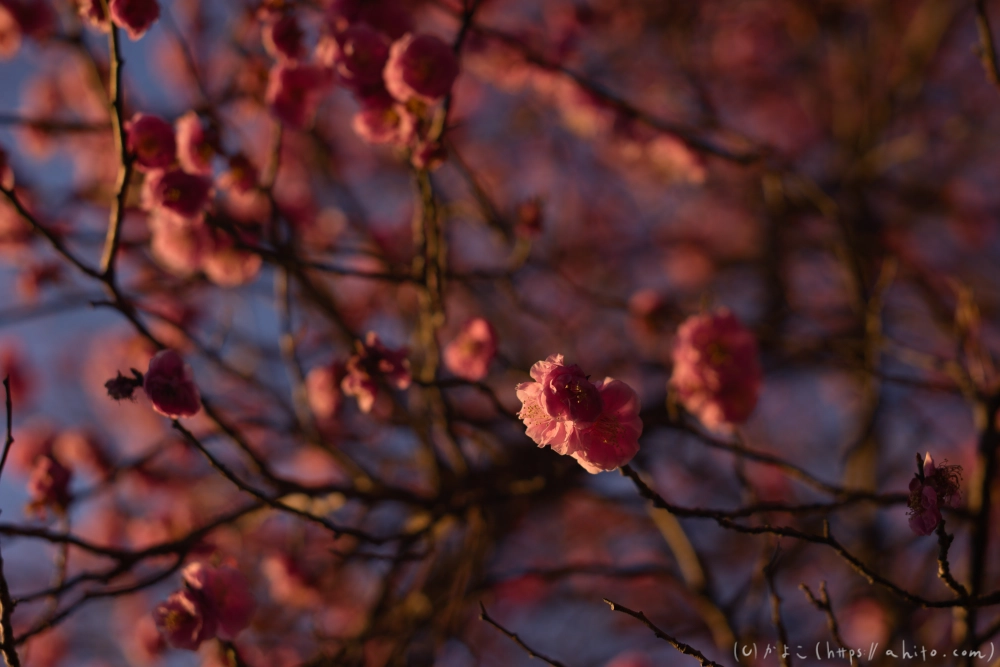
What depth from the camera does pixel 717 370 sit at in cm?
236

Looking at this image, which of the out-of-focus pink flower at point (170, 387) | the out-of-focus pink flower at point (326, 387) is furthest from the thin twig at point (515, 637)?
the out-of-focus pink flower at point (326, 387)

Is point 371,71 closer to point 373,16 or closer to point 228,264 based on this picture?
point 373,16

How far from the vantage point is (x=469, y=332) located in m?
2.39

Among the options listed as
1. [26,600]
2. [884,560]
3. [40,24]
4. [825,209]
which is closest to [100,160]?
[40,24]

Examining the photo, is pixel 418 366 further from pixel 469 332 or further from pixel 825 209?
pixel 825 209

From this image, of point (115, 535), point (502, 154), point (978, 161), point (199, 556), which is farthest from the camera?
point (502, 154)

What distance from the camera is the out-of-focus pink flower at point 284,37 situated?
2.24 metres

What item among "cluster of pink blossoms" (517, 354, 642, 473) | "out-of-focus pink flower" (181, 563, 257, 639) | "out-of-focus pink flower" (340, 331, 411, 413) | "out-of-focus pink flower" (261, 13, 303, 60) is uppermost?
"out-of-focus pink flower" (261, 13, 303, 60)

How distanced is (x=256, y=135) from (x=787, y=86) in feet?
15.9

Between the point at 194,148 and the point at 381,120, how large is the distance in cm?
60

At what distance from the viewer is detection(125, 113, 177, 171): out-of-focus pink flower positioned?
1992mm

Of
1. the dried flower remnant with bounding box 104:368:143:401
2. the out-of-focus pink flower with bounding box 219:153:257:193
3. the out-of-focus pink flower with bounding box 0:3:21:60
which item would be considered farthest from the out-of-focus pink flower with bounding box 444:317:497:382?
the out-of-focus pink flower with bounding box 0:3:21:60

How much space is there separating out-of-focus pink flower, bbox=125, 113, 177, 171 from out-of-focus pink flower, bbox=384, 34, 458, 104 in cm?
74

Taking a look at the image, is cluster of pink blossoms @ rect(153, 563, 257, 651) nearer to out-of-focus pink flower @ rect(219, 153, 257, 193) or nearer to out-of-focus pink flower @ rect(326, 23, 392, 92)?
out-of-focus pink flower @ rect(219, 153, 257, 193)
